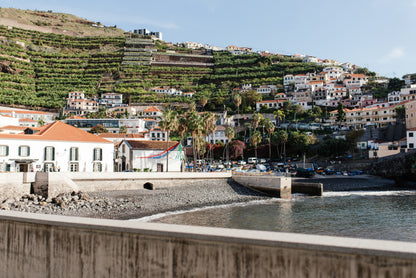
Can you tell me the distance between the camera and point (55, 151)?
35.6 meters

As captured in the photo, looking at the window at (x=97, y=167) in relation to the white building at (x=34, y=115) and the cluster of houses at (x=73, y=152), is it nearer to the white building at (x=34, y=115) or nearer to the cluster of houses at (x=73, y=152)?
the cluster of houses at (x=73, y=152)

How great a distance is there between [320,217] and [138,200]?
15.2 meters

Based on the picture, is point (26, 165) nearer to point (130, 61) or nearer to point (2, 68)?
point (2, 68)

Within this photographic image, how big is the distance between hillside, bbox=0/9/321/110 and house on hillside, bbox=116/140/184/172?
6848 centimetres

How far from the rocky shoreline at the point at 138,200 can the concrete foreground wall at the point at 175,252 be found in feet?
52.4

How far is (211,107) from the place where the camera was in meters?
113

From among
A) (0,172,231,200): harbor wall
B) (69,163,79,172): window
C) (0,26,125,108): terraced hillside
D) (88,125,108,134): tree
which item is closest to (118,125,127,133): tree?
(88,125,108,134): tree

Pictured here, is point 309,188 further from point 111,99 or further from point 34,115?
A: point 111,99

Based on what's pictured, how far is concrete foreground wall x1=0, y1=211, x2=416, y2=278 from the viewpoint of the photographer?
509 centimetres

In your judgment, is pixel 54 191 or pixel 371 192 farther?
pixel 371 192

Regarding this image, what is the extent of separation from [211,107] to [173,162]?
69300 mm

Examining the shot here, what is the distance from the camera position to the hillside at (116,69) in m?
126

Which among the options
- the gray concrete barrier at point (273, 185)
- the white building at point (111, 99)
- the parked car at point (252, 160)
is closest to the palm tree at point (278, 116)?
the parked car at point (252, 160)

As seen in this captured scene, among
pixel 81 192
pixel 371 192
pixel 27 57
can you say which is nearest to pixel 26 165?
pixel 81 192
